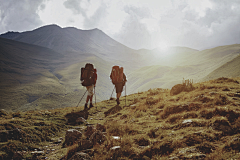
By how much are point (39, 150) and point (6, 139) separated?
1.13 m

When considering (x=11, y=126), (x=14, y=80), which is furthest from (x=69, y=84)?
(x=11, y=126)

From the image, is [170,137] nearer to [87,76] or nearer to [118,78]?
[87,76]

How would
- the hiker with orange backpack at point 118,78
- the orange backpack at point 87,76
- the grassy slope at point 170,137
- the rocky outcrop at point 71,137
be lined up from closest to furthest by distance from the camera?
the grassy slope at point 170,137, the rocky outcrop at point 71,137, the orange backpack at point 87,76, the hiker with orange backpack at point 118,78

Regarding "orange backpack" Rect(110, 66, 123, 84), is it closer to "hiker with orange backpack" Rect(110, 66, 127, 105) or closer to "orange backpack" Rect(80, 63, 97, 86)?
"hiker with orange backpack" Rect(110, 66, 127, 105)

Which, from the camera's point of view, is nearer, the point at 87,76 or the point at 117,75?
the point at 87,76

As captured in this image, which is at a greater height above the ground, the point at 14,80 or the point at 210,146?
the point at 14,80

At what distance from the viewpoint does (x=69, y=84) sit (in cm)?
19088

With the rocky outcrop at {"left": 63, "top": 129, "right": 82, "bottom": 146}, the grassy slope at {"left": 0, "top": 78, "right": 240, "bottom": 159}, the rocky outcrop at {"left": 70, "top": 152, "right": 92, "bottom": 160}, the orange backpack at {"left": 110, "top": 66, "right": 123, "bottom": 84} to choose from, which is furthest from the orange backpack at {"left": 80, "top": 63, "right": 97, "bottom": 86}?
the rocky outcrop at {"left": 70, "top": 152, "right": 92, "bottom": 160}

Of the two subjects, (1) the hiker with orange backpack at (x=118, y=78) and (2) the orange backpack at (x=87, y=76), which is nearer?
(2) the orange backpack at (x=87, y=76)

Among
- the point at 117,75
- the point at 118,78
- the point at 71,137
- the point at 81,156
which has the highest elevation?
the point at 117,75

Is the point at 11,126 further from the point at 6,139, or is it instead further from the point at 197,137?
the point at 197,137

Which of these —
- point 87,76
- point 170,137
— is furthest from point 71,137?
point 87,76

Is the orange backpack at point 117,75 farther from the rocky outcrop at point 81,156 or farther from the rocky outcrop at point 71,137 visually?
the rocky outcrop at point 81,156

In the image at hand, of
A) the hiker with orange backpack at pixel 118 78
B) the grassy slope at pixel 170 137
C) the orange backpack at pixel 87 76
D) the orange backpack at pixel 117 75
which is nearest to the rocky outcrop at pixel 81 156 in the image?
the grassy slope at pixel 170 137
